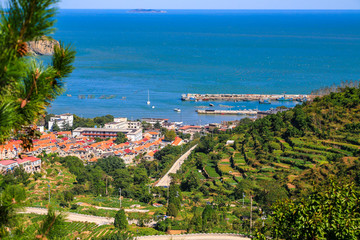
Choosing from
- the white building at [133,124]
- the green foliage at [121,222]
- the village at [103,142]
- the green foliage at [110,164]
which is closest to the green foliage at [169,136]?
the village at [103,142]

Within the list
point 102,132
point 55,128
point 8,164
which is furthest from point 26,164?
point 55,128

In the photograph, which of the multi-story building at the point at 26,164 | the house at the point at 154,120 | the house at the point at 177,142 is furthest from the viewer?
the house at the point at 154,120

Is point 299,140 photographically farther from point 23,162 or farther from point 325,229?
point 325,229

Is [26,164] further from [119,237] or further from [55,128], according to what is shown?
[55,128]

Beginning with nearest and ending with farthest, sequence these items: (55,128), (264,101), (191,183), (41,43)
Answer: (41,43) → (191,183) → (55,128) → (264,101)

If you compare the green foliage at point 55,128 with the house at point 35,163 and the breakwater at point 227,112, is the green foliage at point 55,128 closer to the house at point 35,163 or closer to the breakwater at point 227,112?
the house at point 35,163

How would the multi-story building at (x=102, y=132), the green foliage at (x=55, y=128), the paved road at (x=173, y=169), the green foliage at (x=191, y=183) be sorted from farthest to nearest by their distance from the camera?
the green foliage at (x=55, y=128) < the multi-story building at (x=102, y=132) < the paved road at (x=173, y=169) < the green foliage at (x=191, y=183)

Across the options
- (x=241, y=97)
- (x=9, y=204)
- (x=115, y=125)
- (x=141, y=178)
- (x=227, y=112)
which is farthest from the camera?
(x=241, y=97)
